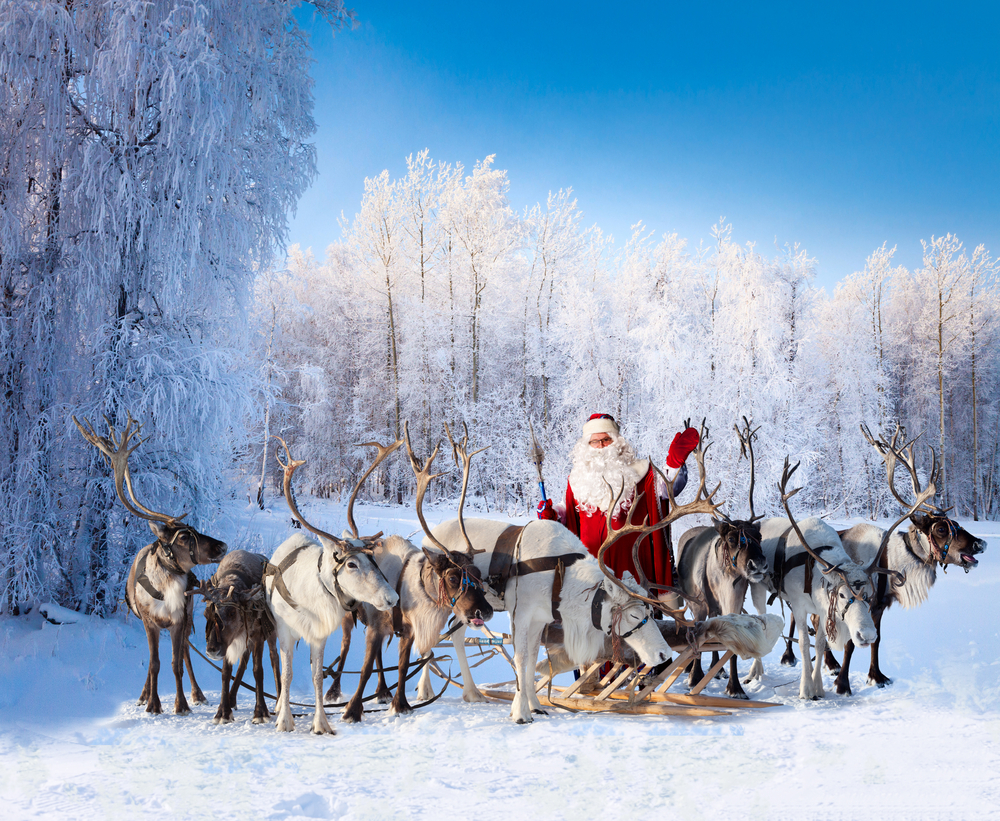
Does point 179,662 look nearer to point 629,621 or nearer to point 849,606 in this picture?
point 629,621

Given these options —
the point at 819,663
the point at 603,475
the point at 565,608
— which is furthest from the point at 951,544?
the point at 565,608

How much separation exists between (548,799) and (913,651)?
13.7 feet

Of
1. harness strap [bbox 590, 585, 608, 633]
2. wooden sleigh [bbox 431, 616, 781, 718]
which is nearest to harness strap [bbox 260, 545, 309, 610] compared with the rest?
wooden sleigh [bbox 431, 616, 781, 718]

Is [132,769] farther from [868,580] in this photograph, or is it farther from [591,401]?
[591,401]

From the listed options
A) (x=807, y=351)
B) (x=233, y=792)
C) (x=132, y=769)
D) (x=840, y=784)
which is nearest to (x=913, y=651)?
(x=840, y=784)

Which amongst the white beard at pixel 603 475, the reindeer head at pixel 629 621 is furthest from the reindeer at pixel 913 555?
the white beard at pixel 603 475

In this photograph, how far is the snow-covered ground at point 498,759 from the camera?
269cm

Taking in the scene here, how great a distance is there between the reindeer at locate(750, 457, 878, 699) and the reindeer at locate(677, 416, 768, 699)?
0.21 metres

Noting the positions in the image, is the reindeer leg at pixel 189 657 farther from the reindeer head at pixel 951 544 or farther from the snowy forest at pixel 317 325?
the reindeer head at pixel 951 544

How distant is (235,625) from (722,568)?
3061mm

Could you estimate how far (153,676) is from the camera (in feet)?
12.8

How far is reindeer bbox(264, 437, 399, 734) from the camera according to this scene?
3.49 meters

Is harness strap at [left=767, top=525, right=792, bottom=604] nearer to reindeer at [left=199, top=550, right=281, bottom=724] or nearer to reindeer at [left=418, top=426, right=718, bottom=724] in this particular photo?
reindeer at [left=418, top=426, right=718, bottom=724]

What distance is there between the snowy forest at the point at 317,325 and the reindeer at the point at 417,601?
265 centimetres
